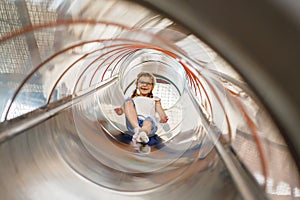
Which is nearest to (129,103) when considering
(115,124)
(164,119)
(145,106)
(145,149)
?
(145,106)

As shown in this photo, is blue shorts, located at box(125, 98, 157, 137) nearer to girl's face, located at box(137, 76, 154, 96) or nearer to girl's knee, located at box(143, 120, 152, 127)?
girl's knee, located at box(143, 120, 152, 127)

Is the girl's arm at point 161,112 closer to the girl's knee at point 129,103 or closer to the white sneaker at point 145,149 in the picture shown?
the girl's knee at point 129,103

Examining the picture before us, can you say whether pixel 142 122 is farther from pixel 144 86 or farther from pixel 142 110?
pixel 144 86

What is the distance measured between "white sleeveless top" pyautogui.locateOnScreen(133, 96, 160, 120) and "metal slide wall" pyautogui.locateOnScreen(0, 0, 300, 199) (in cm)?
35

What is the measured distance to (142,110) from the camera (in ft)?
7.00

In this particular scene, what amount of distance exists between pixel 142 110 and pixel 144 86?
0.25 metres

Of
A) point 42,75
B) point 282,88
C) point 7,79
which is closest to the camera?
point 282,88

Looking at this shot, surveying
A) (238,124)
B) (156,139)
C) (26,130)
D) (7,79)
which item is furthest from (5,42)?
(156,139)

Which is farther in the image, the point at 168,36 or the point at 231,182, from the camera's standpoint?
the point at 231,182

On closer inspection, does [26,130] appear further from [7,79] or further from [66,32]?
[66,32]

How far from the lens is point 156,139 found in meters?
1.82

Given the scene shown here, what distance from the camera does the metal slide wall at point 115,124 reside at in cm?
71

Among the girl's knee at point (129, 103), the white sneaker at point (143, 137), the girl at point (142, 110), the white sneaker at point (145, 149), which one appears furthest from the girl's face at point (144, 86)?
the white sneaker at point (145, 149)

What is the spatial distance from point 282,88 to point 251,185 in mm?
374
